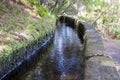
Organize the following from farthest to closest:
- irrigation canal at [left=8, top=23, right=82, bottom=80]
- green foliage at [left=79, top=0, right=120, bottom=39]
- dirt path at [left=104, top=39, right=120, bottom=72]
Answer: green foliage at [left=79, top=0, right=120, bottom=39] < dirt path at [left=104, top=39, right=120, bottom=72] < irrigation canal at [left=8, top=23, right=82, bottom=80]

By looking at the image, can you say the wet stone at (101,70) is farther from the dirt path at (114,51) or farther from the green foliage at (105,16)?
the green foliage at (105,16)

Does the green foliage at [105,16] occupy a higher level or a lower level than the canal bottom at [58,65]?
higher

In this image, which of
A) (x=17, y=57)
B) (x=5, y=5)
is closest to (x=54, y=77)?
(x=17, y=57)

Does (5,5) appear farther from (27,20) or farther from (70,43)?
(70,43)

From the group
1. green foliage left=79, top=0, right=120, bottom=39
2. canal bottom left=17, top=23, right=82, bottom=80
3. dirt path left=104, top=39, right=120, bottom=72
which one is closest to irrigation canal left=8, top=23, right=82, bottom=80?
canal bottom left=17, top=23, right=82, bottom=80

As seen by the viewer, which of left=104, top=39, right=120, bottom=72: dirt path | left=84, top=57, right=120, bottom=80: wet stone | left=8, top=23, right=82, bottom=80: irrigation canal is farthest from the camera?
left=104, top=39, right=120, bottom=72: dirt path

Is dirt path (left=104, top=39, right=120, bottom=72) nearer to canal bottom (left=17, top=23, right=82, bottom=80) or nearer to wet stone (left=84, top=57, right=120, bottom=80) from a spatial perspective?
canal bottom (left=17, top=23, right=82, bottom=80)

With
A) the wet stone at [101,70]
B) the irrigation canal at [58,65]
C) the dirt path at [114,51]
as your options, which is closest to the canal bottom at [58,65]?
the irrigation canal at [58,65]

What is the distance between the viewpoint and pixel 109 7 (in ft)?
86.3

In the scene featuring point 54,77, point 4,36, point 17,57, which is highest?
point 4,36

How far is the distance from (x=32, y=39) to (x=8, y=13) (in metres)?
3.10

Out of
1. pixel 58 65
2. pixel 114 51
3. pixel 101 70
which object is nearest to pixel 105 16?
pixel 114 51

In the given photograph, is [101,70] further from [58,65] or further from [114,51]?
[114,51]

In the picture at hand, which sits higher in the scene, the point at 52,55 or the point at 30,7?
the point at 30,7
